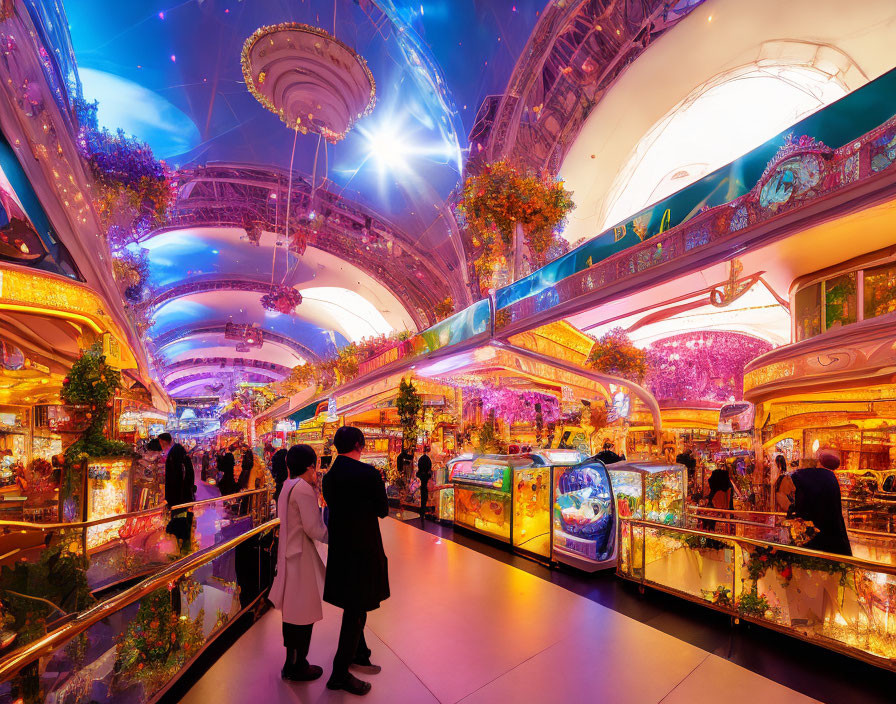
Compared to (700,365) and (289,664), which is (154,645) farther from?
(700,365)

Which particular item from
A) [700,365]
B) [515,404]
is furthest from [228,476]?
[700,365]

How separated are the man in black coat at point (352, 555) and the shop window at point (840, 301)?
286 inches

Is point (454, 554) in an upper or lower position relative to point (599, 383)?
lower

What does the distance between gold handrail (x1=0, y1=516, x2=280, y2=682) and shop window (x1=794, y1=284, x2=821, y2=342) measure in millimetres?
8375

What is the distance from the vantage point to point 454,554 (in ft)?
19.6

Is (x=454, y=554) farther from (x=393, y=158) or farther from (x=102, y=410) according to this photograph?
(x=393, y=158)

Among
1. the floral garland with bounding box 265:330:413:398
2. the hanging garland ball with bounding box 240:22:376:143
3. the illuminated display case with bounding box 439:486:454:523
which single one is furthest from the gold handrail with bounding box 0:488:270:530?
the floral garland with bounding box 265:330:413:398

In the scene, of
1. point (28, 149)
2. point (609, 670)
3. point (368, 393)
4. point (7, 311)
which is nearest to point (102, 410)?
point (7, 311)

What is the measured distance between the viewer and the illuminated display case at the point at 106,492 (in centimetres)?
518

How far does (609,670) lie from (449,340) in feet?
19.5

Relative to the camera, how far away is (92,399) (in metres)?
5.70

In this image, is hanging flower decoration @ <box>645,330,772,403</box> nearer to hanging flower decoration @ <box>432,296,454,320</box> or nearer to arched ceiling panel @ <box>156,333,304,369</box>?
hanging flower decoration @ <box>432,296,454,320</box>

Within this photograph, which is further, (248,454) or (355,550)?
(248,454)

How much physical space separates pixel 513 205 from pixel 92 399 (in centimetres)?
635
